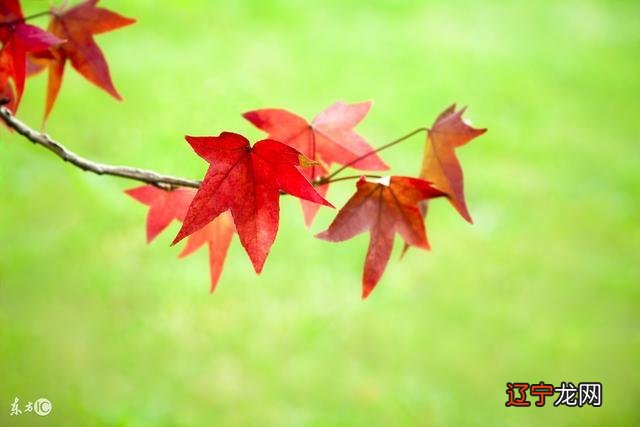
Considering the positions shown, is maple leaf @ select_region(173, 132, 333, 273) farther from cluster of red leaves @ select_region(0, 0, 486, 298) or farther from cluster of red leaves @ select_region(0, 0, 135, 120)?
cluster of red leaves @ select_region(0, 0, 135, 120)

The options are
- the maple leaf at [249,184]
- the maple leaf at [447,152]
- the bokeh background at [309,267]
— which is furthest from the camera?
the bokeh background at [309,267]

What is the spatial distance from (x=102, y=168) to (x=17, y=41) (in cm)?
17

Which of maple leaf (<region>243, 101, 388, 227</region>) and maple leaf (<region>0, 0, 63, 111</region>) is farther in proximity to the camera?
maple leaf (<region>243, 101, 388, 227</region>)

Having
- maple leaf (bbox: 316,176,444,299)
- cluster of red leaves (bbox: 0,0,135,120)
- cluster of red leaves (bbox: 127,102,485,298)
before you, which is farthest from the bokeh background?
maple leaf (bbox: 316,176,444,299)

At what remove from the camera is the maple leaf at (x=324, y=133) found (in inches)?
33.6

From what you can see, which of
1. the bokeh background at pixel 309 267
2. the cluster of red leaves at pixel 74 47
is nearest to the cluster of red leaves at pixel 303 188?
the cluster of red leaves at pixel 74 47

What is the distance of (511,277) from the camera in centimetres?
248

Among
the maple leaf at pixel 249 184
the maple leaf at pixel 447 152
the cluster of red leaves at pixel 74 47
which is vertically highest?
the cluster of red leaves at pixel 74 47

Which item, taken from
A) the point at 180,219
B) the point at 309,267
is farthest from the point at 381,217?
the point at 309,267

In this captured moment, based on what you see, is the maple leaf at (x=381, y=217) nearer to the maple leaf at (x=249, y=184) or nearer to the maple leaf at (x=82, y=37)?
the maple leaf at (x=249, y=184)

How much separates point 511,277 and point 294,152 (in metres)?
2.04

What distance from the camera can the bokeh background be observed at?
1.83 metres

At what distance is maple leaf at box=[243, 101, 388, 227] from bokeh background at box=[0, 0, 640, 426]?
43 cm

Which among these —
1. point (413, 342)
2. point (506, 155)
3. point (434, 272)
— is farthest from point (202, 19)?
point (413, 342)
